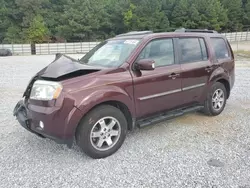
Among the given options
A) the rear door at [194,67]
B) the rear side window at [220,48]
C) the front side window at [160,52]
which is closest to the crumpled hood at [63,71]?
the front side window at [160,52]

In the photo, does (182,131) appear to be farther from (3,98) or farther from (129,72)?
(3,98)

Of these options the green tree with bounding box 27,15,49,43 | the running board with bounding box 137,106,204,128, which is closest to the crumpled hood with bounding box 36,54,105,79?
the running board with bounding box 137,106,204,128

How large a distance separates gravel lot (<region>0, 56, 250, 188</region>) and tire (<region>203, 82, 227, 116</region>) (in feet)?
0.98

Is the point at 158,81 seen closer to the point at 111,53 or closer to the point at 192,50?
the point at 111,53

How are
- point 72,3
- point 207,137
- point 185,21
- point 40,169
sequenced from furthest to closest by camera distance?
point 185,21 → point 72,3 → point 207,137 → point 40,169

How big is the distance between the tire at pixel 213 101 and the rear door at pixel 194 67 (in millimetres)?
254

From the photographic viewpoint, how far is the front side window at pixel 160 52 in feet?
11.6

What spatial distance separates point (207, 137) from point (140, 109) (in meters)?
1.22

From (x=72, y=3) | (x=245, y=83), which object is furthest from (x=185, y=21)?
(x=245, y=83)

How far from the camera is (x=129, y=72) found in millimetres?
3285

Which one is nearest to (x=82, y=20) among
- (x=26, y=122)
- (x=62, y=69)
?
(x=62, y=69)

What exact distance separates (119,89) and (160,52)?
104cm

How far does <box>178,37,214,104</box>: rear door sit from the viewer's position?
393 centimetres

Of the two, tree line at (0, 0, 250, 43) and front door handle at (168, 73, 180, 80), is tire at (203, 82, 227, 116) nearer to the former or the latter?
front door handle at (168, 73, 180, 80)
